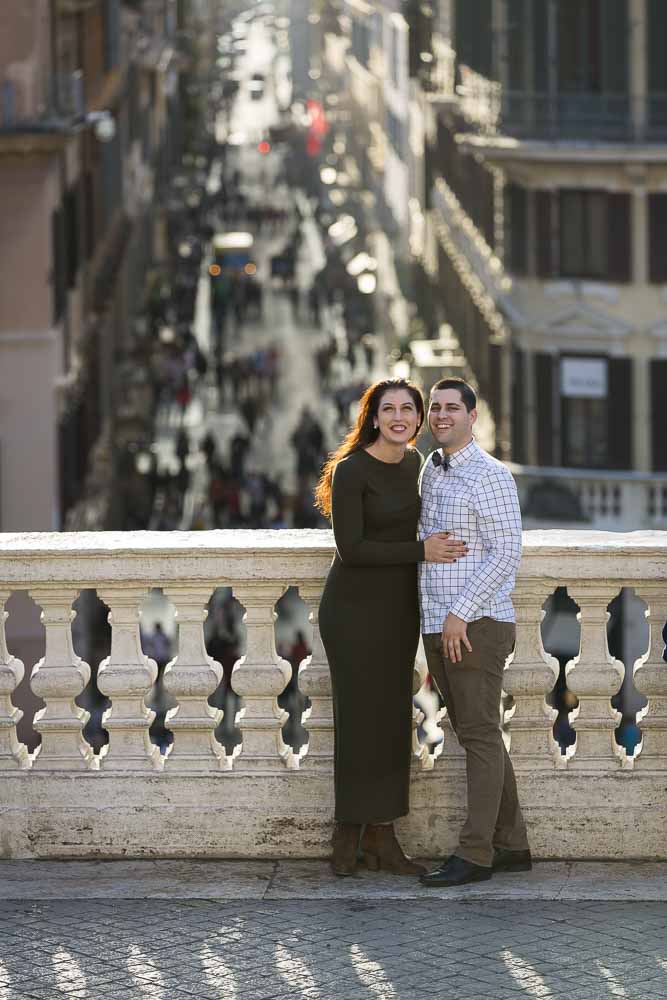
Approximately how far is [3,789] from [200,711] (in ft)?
2.19

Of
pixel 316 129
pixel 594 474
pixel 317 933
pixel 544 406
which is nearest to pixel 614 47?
pixel 544 406

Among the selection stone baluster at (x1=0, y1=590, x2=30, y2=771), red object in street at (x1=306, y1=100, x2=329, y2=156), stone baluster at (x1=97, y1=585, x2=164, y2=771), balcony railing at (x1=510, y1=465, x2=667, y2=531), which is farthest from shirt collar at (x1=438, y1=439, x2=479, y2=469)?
red object in street at (x1=306, y1=100, x2=329, y2=156)

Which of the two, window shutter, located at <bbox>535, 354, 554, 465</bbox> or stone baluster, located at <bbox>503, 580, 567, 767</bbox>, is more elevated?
stone baluster, located at <bbox>503, 580, 567, 767</bbox>

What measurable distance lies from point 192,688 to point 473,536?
3.37 feet

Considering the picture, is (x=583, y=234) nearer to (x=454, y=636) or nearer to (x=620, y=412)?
(x=620, y=412)

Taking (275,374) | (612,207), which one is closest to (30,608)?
(612,207)

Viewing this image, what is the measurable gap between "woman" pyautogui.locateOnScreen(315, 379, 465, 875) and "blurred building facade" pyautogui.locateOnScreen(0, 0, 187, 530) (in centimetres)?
2271

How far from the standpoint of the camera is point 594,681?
7.83 m

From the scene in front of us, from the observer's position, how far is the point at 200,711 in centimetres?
793

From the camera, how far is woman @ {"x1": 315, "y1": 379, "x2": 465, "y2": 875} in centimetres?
754

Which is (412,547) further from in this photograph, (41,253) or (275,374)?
(275,374)

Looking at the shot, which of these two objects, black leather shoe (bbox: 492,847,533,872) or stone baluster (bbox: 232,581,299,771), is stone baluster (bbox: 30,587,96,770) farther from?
black leather shoe (bbox: 492,847,533,872)

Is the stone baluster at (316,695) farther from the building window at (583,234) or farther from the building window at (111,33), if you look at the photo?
the building window at (111,33)

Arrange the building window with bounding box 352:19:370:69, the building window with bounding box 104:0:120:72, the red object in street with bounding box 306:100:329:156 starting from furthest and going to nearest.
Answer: the red object in street with bounding box 306:100:329:156, the building window with bounding box 352:19:370:69, the building window with bounding box 104:0:120:72
